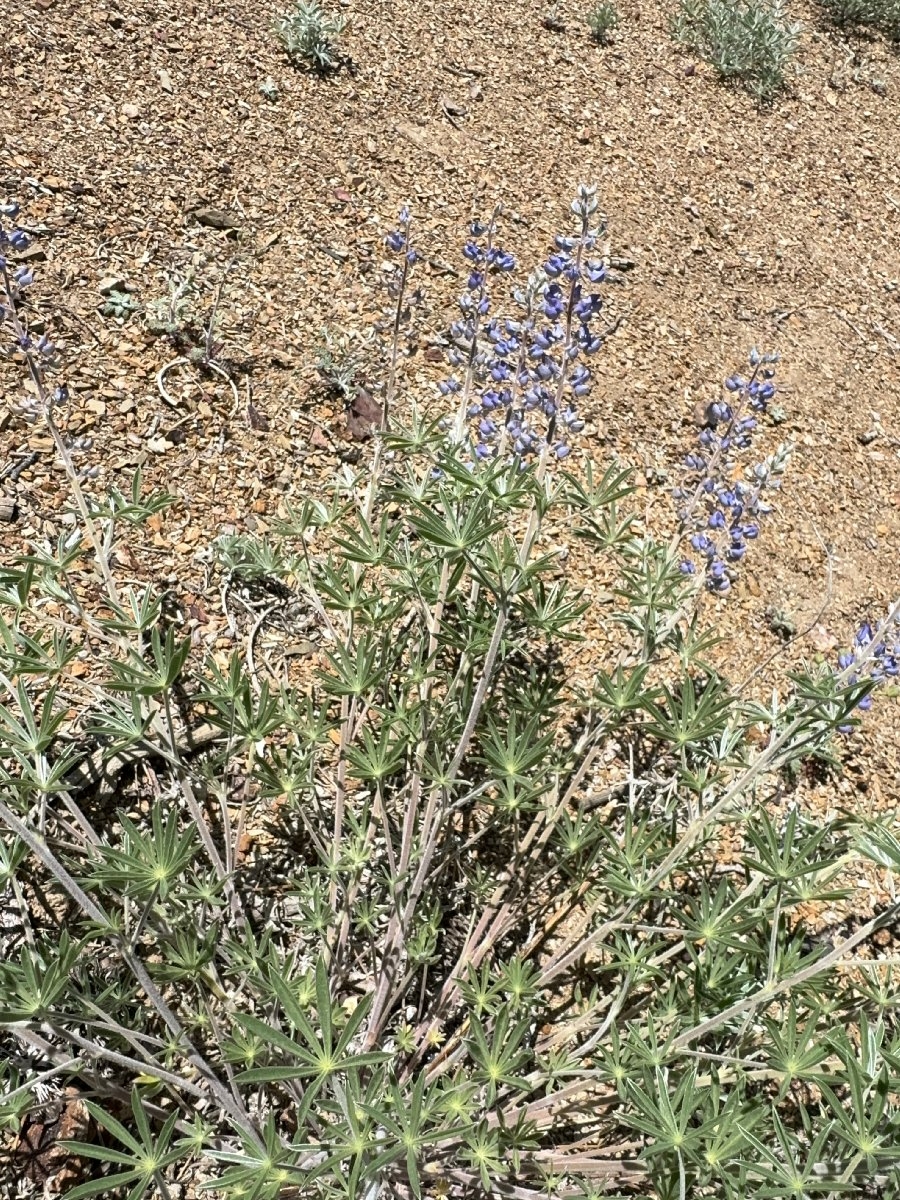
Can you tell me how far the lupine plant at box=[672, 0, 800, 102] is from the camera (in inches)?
264

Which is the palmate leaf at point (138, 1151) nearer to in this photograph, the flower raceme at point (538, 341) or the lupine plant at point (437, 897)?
the lupine plant at point (437, 897)

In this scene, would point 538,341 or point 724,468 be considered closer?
point 538,341

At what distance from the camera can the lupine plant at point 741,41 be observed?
264 inches

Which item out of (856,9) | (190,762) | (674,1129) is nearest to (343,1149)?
(674,1129)

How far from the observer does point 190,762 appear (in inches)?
120

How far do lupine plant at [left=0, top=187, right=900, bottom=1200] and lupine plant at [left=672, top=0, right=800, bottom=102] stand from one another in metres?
4.97

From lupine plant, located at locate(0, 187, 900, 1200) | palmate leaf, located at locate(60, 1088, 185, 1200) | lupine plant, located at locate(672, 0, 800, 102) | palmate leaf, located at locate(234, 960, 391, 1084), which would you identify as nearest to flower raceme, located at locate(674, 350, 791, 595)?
lupine plant, located at locate(0, 187, 900, 1200)

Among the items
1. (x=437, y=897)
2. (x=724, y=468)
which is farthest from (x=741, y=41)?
(x=437, y=897)

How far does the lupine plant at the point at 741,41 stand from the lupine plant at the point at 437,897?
4.97m

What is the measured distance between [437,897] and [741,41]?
6.77 meters

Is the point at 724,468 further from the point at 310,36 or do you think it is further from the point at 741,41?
the point at 741,41

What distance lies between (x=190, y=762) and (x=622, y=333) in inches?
129

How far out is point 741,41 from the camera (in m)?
6.72

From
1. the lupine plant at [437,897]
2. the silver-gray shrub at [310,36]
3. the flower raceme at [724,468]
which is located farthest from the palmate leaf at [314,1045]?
the silver-gray shrub at [310,36]
